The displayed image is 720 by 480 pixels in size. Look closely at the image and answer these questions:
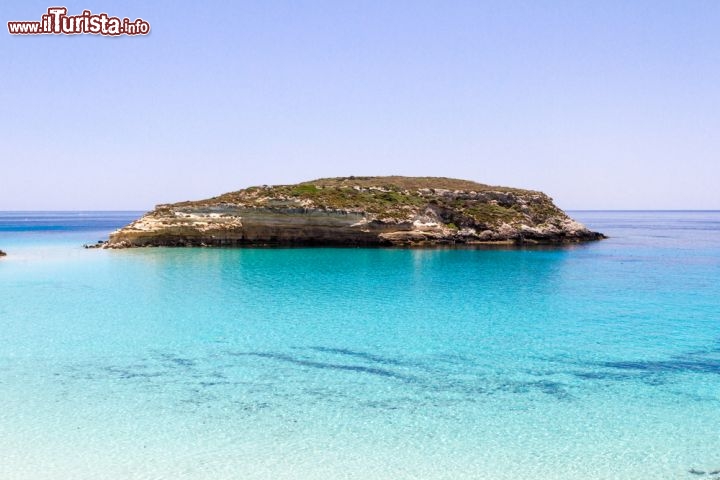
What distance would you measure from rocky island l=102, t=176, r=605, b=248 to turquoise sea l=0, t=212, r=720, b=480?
31283mm

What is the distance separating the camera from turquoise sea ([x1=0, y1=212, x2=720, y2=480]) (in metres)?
11.2

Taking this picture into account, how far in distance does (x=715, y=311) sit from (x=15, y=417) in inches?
1150

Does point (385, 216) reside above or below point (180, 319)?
above

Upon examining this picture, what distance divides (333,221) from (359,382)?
1975 inches

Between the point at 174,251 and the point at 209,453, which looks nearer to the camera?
the point at 209,453

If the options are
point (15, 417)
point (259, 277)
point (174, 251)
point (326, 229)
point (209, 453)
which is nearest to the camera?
point (209, 453)

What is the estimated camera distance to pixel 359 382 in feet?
52.4

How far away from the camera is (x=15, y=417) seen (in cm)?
1315

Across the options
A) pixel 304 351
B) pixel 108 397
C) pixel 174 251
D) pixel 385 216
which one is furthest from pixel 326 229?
pixel 108 397

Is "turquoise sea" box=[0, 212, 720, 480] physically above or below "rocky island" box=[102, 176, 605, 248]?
below

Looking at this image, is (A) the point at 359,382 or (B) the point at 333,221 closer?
(A) the point at 359,382

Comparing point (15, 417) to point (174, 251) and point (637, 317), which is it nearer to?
point (637, 317)

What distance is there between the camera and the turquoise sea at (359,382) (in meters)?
11.2

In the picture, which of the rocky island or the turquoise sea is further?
the rocky island
